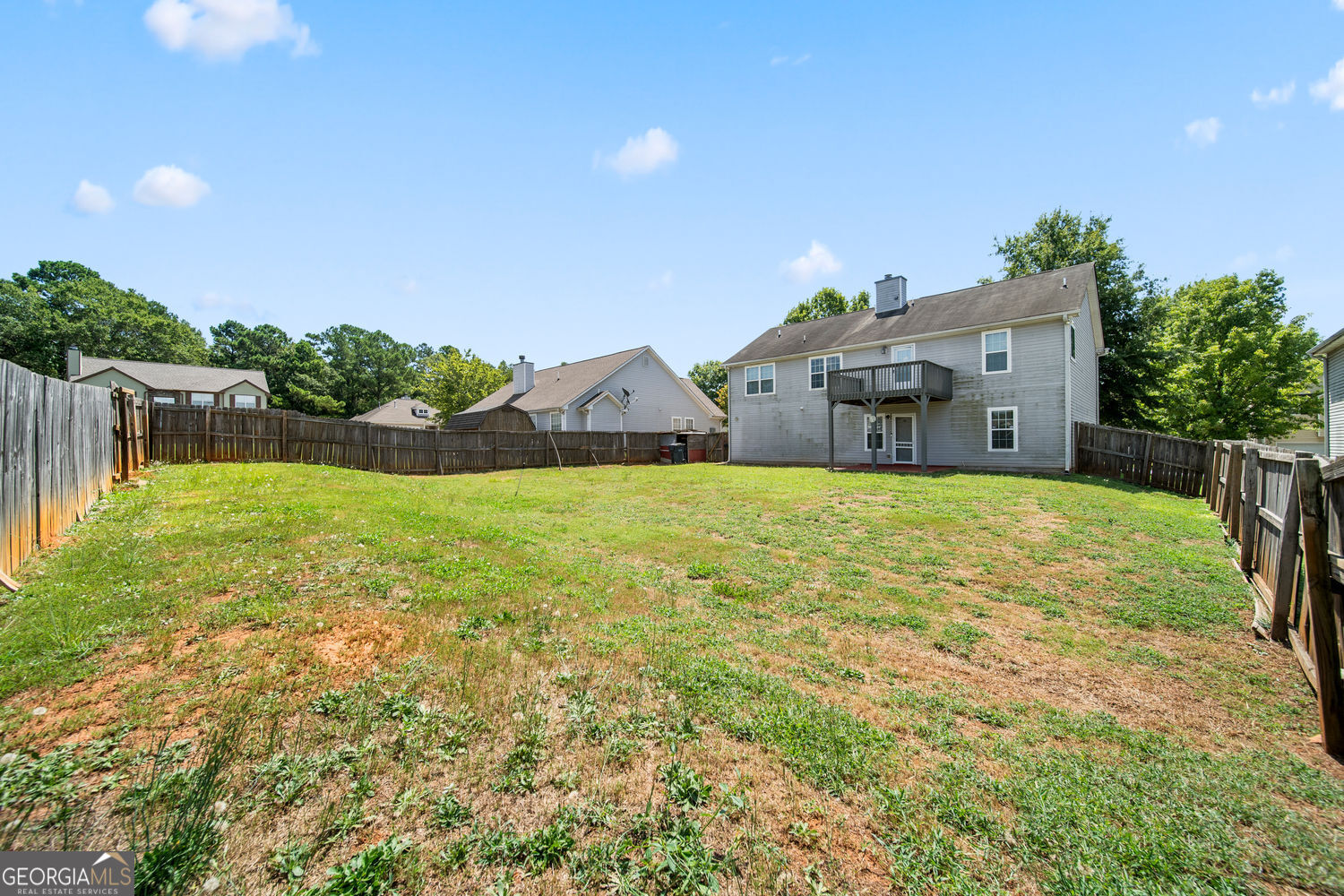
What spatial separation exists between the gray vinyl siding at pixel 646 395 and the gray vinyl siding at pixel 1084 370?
19460mm

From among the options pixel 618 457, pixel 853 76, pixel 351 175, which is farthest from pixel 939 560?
pixel 618 457

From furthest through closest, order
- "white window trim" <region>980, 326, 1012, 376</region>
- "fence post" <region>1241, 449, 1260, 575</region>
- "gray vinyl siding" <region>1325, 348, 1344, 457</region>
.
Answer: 1. "white window trim" <region>980, 326, 1012, 376</region>
2. "gray vinyl siding" <region>1325, 348, 1344, 457</region>
3. "fence post" <region>1241, 449, 1260, 575</region>

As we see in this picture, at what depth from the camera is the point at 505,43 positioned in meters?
9.77

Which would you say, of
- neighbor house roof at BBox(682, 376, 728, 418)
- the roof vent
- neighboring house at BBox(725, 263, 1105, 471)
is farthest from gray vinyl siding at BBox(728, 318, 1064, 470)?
neighbor house roof at BBox(682, 376, 728, 418)

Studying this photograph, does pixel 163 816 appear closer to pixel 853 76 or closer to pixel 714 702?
pixel 714 702

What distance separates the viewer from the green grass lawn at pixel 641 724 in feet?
7.02

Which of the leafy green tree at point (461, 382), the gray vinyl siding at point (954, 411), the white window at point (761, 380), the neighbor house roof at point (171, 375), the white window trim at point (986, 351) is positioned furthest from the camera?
the leafy green tree at point (461, 382)

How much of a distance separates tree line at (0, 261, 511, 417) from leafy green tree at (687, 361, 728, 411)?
22.5 m

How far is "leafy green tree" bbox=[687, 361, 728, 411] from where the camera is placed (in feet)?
194

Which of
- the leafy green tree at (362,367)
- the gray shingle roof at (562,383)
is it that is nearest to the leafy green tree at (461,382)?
the gray shingle roof at (562,383)

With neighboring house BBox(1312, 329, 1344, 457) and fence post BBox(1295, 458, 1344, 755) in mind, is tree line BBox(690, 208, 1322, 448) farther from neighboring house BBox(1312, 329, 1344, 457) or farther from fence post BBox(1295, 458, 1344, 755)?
fence post BBox(1295, 458, 1344, 755)

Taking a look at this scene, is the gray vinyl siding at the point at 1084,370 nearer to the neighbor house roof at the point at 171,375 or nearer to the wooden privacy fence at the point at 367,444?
the wooden privacy fence at the point at 367,444

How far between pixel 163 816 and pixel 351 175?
1229 cm

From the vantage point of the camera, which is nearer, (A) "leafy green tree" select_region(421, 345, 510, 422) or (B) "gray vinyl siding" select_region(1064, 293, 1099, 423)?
(B) "gray vinyl siding" select_region(1064, 293, 1099, 423)
